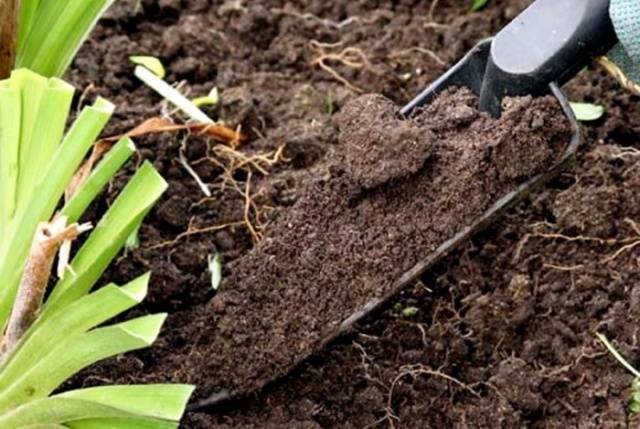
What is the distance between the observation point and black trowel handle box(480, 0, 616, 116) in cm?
149

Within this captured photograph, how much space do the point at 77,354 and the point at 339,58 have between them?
923mm

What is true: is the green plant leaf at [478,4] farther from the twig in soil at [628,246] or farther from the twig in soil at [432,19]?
the twig in soil at [628,246]

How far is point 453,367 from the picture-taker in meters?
1.61

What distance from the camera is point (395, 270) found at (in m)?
1.54

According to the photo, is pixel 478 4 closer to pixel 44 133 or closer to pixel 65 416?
pixel 44 133

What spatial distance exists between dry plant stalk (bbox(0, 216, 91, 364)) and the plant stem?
0.28 m

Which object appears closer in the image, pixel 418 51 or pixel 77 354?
pixel 77 354

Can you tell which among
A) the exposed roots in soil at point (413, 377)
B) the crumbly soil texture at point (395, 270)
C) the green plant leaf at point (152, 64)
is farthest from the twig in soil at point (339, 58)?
the exposed roots in soil at point (413, 377)

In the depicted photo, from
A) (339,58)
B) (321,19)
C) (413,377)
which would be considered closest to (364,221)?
(413,377)

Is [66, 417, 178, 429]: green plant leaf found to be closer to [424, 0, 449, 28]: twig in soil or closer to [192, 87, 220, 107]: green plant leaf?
[192, 87, 220, 107]: green plant leaf

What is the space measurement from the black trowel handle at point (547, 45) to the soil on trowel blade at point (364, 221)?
0.12 feet

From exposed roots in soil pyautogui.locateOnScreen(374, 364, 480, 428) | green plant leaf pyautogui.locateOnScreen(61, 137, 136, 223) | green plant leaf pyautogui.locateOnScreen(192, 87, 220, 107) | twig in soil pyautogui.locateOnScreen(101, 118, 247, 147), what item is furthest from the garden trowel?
green plant leaf pyautogui.locateOnScreen(192, 87, 220, 107)

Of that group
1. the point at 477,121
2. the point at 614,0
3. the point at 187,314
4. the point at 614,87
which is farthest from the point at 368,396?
the point at 614,87

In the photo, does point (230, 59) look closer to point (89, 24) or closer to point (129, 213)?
point (89, 24)
